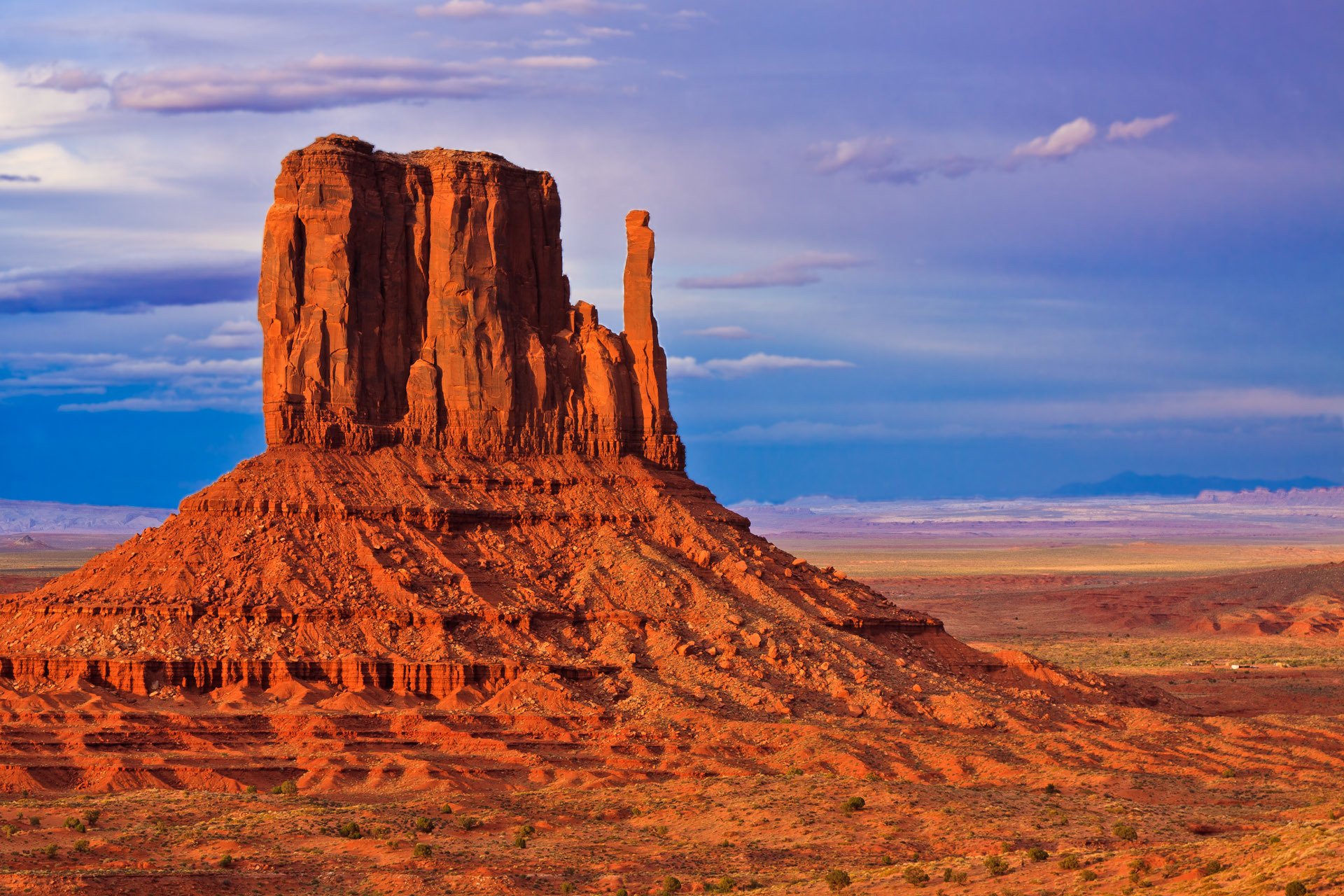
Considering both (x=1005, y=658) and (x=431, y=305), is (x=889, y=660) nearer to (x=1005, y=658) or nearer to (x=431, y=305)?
(x=1005, y=658)

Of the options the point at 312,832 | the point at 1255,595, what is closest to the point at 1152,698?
the point at 312,832

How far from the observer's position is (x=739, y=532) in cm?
7506

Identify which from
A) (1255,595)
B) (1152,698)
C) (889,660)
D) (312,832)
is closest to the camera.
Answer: (312,832)

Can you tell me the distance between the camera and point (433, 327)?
73.4 meters

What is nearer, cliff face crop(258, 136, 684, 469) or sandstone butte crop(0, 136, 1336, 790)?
sandstone butte crop(0, 136, 1336, 790)

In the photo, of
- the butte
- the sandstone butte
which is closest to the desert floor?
the sandstone butte

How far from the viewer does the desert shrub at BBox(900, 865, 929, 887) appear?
38.9 m

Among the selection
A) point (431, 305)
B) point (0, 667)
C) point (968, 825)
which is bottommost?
point (968, 825)

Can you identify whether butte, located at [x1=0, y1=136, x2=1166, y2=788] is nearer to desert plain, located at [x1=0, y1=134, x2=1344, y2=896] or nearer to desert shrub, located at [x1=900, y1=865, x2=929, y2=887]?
desert plain, located at [x1=0, y1=134, x2=1344, y2=896]

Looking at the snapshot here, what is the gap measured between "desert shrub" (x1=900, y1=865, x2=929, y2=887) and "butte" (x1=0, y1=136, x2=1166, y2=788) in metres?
18.3

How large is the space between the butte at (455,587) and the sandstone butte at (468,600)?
4.7 inches

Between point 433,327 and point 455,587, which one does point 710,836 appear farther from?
point 433,327

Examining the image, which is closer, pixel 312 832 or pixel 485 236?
pixel 312 832

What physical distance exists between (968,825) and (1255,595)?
326 feet
